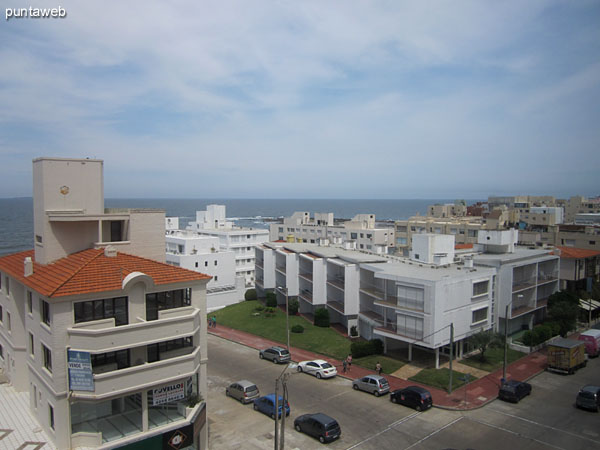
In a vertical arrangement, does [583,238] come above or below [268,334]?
above

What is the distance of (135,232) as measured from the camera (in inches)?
1123

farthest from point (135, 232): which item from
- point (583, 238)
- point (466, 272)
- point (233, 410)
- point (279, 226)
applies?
point (279, 226)

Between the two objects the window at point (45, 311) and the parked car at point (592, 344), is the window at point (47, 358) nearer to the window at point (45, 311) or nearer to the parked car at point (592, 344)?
the window at point (45, 311)

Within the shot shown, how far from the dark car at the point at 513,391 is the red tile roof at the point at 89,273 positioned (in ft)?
73.8

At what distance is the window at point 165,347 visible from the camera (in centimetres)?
2333

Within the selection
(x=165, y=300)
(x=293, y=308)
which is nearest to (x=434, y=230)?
(x=293, y=308)

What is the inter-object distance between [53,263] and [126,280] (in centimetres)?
632

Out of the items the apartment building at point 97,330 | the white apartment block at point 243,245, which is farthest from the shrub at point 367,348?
the white apartment block at point 243,245

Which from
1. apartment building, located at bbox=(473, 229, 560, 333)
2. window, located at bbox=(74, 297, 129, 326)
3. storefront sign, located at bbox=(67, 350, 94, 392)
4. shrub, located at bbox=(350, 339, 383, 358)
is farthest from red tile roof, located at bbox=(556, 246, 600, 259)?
storefront sign, located at bbox=(67, 350, 94, 392)

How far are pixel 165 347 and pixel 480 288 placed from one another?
94.5 feet

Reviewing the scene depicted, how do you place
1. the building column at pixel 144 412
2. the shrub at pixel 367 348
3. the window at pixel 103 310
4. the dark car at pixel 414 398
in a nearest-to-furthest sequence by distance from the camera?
the window at pixel 103 310 < the building column at pixel 144 412 < the dark car at pixel 414 398 < the shrub at pixel 367 348

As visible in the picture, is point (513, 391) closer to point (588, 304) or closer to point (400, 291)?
point (400, 291)

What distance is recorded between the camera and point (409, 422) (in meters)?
29.5

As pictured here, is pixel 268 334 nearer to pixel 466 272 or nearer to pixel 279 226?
pixel 466 272
